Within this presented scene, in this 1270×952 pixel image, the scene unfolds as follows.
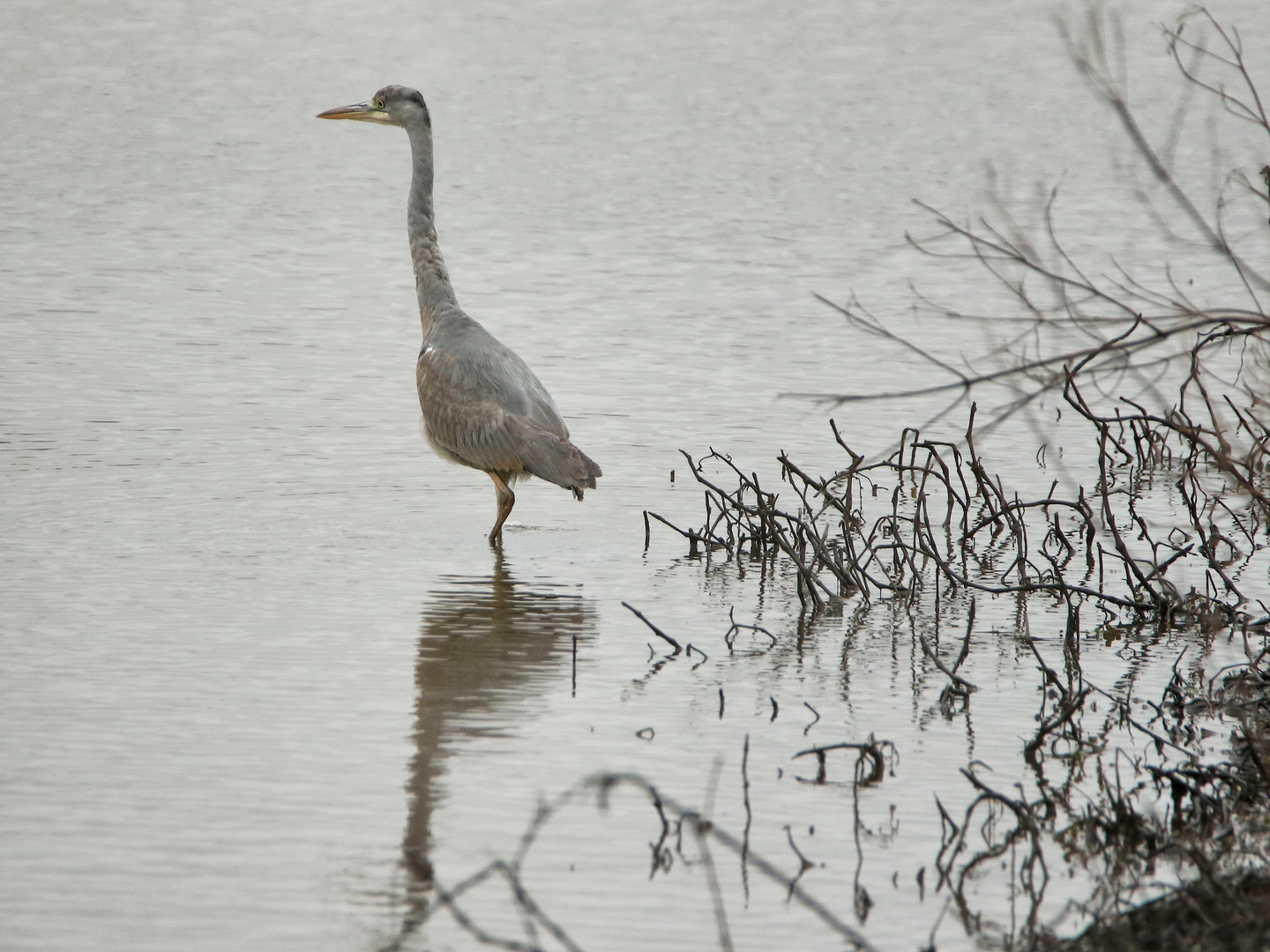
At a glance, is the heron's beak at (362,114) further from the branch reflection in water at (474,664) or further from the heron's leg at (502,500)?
the branch reflection in water at (474,664)

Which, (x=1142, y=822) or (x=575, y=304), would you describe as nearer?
(x=1142, y=822)

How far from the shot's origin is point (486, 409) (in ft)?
30.1

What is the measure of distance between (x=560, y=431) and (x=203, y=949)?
4801mm

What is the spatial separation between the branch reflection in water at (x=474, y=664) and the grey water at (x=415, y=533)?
23 millimetres

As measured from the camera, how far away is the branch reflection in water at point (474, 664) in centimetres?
547

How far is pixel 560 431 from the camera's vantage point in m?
9.15

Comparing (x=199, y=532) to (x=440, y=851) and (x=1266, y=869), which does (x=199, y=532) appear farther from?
(x=1266, y=869)

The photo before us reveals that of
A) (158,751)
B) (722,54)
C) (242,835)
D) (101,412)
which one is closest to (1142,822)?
(242,835)

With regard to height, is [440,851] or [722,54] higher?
[722,54]

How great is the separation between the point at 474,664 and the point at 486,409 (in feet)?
7.96

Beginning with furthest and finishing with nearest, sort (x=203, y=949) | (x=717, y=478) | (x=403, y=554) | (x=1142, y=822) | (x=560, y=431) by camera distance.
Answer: (x=717, y=478) → (x=560, y=431) → (x=403, y=554) → (x=1142, y=822) → (x=203, y=949)

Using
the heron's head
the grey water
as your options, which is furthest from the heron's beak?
the grey water

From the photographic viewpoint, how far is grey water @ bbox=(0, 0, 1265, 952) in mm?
5121

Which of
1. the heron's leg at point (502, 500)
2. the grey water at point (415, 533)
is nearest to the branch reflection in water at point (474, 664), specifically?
the grey water at point (415, 533)
